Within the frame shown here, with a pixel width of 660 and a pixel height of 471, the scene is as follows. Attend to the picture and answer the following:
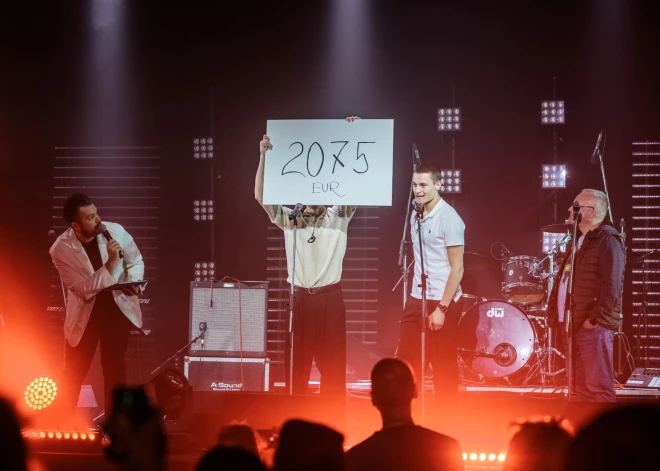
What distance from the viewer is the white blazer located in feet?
21.2

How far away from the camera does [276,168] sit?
6.71 metres

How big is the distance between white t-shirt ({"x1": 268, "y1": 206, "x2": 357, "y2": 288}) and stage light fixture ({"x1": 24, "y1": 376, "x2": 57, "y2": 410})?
257 cm

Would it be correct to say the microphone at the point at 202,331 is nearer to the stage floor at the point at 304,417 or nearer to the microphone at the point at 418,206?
the stage floor at the point at 304,417

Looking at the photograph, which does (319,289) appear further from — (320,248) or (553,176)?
(553,176)

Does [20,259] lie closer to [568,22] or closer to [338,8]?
[338,8]

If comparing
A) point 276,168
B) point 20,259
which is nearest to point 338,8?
point 276,168

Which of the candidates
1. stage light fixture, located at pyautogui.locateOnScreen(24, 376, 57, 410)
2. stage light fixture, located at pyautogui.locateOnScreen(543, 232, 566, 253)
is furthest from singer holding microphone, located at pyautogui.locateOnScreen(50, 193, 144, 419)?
stage light fixture, located at pyautogui.locateOnScreen(543, 232, 566, 253)

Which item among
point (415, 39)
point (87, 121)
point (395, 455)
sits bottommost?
point (395, 455)

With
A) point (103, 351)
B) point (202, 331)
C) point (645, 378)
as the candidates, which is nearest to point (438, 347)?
point (103, 351)

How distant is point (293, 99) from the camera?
10.7m

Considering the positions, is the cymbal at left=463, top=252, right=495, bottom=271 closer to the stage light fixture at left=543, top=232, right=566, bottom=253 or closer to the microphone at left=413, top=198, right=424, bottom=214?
the stage light fixture at left=543, top=232, right=566, bottom=253

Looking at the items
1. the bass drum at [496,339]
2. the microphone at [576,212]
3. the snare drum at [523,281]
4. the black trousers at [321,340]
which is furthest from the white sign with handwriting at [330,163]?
the snare drum at [523,281]

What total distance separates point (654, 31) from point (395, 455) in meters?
9.00

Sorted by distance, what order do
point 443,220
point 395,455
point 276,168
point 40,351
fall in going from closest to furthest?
point 395,455, point 443,220, point 276,168, point 40,351
